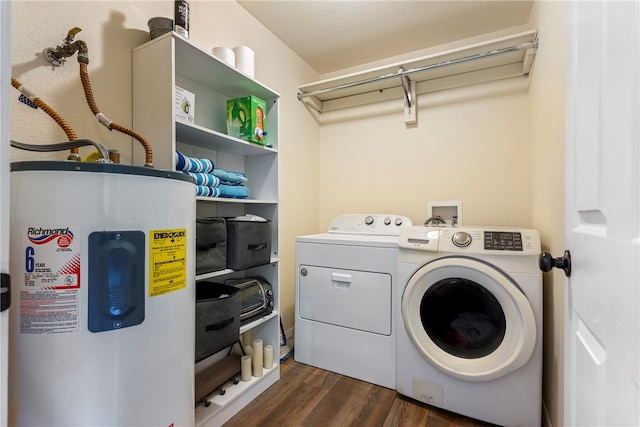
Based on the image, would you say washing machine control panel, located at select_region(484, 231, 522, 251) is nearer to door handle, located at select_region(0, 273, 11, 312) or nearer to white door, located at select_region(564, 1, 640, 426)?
white door, located at select_region(564, 1, 640, 426)

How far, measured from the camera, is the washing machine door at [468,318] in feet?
4.24

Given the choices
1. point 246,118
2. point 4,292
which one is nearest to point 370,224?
point 246,118

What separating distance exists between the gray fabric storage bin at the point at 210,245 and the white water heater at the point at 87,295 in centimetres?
42

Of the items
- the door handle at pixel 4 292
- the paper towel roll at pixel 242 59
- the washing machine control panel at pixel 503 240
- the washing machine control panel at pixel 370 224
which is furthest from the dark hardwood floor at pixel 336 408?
the paper towel roll at pixel 242 59

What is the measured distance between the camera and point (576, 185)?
0.67 m

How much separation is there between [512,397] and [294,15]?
2.51 metres

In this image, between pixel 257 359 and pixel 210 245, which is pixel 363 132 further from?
pixel 257 359

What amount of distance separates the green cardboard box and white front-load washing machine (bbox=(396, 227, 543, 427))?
100cm

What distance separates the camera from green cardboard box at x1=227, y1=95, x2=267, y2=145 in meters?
1.57

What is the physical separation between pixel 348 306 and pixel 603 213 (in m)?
1.42

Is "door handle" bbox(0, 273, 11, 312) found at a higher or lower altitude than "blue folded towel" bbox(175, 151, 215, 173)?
lower

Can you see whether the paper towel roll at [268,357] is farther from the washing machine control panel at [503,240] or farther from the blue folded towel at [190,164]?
the washing machine control panel at [503,240]

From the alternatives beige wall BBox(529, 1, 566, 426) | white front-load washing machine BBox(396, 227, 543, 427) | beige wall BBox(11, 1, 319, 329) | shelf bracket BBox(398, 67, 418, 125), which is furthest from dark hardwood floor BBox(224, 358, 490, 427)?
shelf bracket BBox(398, 67, 418, 125)

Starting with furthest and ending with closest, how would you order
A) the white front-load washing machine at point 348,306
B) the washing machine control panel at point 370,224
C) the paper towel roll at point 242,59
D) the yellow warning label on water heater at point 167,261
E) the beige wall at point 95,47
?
the washing machine control panel at point 370,224 → the white front-load washing machine at point 348,306 → the paper towel roll at point 242,59 → the beige wall at point 95,47 → the yellow warning label on water heater at point 167,261
